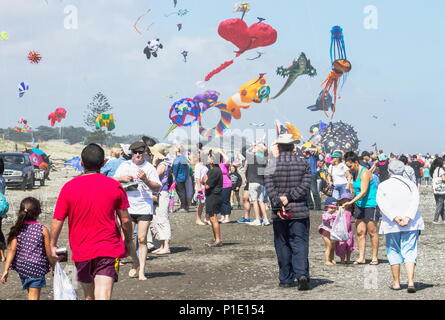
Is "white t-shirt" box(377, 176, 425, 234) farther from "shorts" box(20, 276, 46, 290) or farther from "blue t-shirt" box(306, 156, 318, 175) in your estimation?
"blue t-shirt" box(306, 156, 318, 175)

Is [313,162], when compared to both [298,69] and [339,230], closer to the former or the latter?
[339,230]

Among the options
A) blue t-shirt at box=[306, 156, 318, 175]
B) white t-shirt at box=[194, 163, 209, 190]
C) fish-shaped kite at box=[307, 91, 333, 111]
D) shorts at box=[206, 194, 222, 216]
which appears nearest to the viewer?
shorts at box=[206, 194, 222, 216]

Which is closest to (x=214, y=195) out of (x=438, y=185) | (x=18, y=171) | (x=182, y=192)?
(x=182, y=192)

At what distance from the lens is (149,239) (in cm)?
1338

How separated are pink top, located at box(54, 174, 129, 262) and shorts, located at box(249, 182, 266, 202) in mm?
11235

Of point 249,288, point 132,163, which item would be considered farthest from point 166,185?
point 249,288

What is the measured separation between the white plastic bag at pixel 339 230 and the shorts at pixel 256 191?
6004 mm

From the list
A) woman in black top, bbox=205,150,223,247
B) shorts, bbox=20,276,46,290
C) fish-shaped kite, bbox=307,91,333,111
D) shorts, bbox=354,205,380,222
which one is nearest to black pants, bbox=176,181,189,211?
woman in black top, bbox=205,150,223,247

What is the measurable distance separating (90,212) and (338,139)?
3728cm

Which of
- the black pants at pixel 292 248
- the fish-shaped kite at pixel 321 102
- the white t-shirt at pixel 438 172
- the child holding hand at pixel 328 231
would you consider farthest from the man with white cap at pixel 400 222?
the fish-shaped kite at pixel 321 102

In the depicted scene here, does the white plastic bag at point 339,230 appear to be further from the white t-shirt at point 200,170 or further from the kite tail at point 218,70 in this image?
the kite tail at point 218,70

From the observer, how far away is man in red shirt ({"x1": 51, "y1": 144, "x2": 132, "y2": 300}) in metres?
6.01
